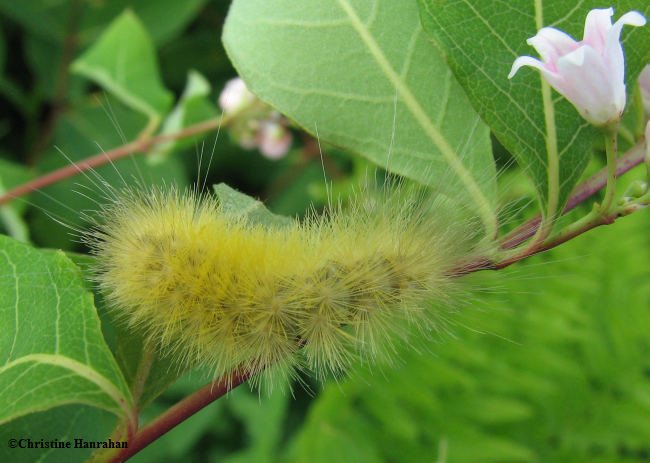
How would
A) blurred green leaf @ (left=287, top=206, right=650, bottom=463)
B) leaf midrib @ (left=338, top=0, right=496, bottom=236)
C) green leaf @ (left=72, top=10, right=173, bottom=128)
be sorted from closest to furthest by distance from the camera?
leaf midrib @ (left=338, top=0, right=496, bottom=236)
green leaf @ (left=72, top=10, right=173, bottom=128)
blurred green leaf @ (left=287, top=206, right=650, bottom=463)

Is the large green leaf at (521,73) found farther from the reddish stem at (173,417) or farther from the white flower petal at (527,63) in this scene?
the reddish stem at (173,417)

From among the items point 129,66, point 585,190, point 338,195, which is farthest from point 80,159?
point 585,190

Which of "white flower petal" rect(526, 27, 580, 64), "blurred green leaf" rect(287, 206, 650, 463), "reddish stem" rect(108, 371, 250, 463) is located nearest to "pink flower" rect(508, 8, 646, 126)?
"white flower petal" rect(526, 27, 580, 64)

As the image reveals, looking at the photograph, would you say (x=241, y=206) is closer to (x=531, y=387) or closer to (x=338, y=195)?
(x=338, y=195)

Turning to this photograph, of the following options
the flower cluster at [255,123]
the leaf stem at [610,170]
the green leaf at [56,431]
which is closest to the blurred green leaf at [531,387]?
the flower cluster at [255,123]

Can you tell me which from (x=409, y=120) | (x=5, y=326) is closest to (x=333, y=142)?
(x=409, y=120)

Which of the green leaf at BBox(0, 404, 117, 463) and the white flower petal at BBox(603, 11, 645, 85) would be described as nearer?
the white flower petal at BBox(603, 11, 645, 85)

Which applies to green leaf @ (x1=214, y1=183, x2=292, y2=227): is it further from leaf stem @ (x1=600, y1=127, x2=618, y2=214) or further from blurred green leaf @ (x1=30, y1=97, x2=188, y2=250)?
blurred green leaf @ (x1=30, y1=97, x2=188, y2=250)
